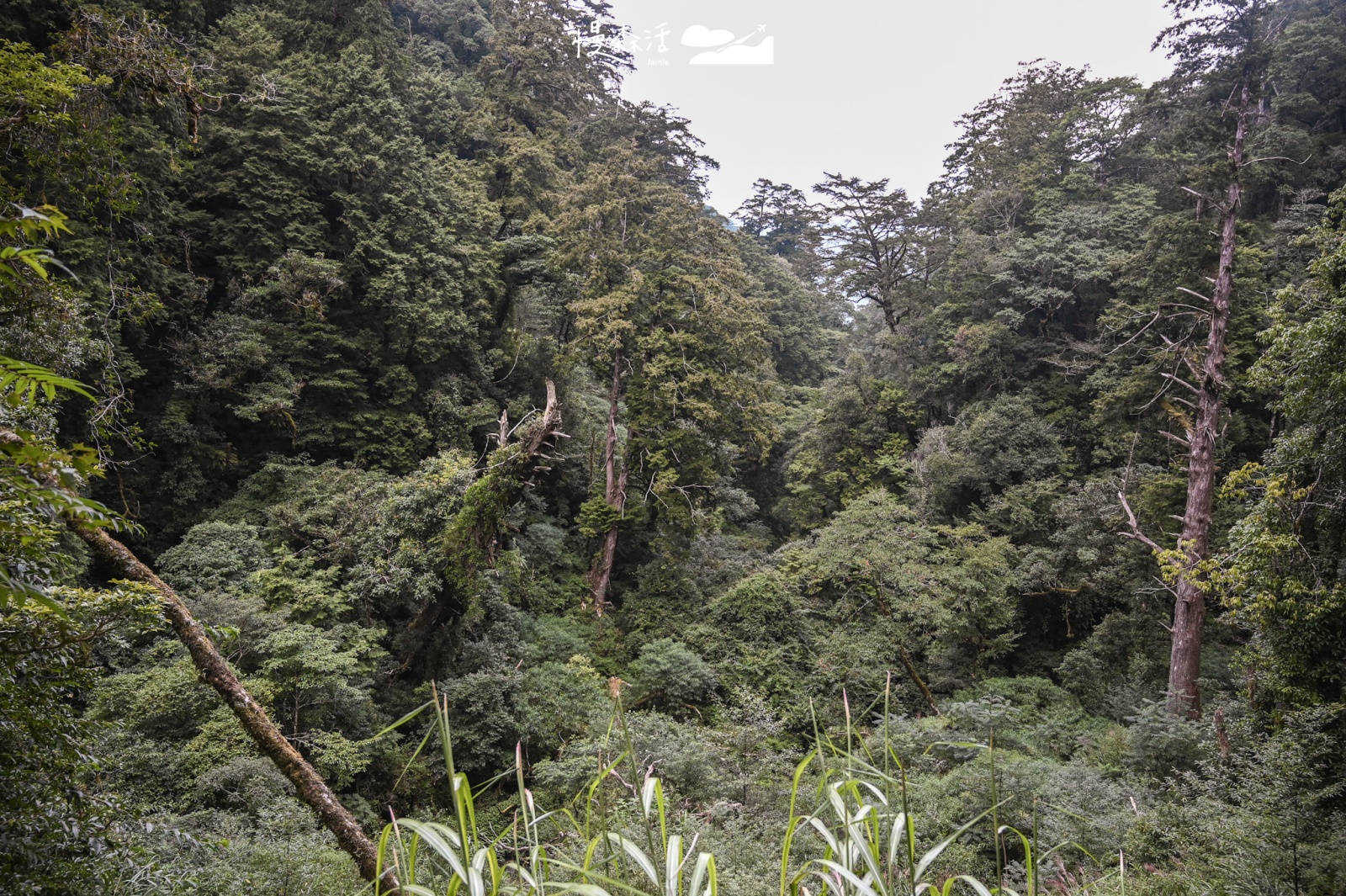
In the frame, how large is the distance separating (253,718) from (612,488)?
8758 mm

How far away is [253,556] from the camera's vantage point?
23.6 feet

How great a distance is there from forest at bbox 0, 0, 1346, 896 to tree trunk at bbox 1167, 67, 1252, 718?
0.08 m

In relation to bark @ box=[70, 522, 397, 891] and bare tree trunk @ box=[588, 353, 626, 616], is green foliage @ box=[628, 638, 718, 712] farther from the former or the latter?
bark @ box=[70, 522, 397, 891]

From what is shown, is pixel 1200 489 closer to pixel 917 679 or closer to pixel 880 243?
pixel 917 679

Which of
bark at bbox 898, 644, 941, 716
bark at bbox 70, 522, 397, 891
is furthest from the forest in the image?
bark at bbox 898, 644, 941, 716

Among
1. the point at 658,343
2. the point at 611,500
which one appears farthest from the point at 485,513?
the point at 658,343

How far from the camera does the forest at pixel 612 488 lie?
3365 mm

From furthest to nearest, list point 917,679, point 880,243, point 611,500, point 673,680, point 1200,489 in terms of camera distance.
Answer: point 880,243 < point 611,500 < point 917,679 < point 673,680 < point 1200,489

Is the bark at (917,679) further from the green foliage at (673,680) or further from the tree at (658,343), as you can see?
the tree at (658,343)

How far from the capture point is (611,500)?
11336 millimetres

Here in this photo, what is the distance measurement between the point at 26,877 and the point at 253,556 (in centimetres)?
589

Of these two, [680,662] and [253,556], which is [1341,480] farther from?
[253,556]

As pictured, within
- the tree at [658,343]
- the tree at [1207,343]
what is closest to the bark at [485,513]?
the tree at [658,343]

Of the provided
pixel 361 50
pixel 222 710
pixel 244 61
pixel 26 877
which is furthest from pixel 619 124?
pixel 26 877
